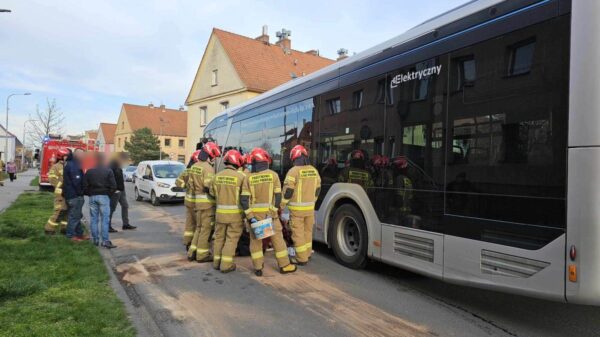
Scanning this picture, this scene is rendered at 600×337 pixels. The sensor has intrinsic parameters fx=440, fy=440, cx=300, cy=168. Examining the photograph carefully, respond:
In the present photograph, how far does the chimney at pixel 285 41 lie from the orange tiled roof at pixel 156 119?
32.8 m

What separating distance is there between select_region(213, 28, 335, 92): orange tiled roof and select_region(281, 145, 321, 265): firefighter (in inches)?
973

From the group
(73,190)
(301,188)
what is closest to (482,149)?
(301,188)

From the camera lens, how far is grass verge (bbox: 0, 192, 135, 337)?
4.07 metres

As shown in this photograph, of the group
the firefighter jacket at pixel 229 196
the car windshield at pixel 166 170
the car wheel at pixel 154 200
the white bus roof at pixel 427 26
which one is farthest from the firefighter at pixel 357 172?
the car windshield at pixel 166 170

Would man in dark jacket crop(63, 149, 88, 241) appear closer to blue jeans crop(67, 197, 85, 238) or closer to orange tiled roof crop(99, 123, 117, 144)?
blue jeans crop(67, 197, 85, 238)

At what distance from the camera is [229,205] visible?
248 inches

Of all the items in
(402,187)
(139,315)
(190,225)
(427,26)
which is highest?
(427,26)

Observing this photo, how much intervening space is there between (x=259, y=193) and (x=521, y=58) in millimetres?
3627

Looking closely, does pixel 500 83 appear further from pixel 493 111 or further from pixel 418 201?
pixel 418 201

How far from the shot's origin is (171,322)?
445 centimetres

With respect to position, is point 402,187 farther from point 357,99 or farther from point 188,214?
point 188,214

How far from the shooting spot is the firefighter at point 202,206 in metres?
6.98

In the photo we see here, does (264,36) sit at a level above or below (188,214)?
above

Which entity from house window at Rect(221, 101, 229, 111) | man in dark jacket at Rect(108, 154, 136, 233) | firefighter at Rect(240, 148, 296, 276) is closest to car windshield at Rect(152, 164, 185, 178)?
man in dark jacket at Rect(108, 154, 136, 233)
